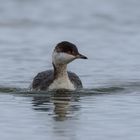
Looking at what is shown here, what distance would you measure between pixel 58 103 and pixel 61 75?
1.84m

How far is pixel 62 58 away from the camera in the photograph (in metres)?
23.1

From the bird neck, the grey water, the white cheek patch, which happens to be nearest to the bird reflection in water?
the grey water

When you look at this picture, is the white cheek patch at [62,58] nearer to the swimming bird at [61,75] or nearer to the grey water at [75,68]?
the swimming bird at [61,75]

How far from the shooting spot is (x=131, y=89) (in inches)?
923

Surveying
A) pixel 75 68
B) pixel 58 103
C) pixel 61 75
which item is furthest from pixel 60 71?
pixel 75 68

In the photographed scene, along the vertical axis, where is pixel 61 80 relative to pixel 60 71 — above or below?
below

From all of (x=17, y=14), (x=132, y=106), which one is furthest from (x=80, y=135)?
(x=17, y=14)

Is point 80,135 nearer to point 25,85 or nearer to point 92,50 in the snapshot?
point 25,85

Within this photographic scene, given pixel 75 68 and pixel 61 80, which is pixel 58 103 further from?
pixel 75 68

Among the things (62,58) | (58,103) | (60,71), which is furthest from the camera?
(60,71)

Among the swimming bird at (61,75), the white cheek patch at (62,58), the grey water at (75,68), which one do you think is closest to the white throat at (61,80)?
the swimming bird at (61,75)

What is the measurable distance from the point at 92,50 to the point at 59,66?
667cm

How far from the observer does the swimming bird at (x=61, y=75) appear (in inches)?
901

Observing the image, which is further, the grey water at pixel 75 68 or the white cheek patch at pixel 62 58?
the white cheek patch at pixel 62 58
